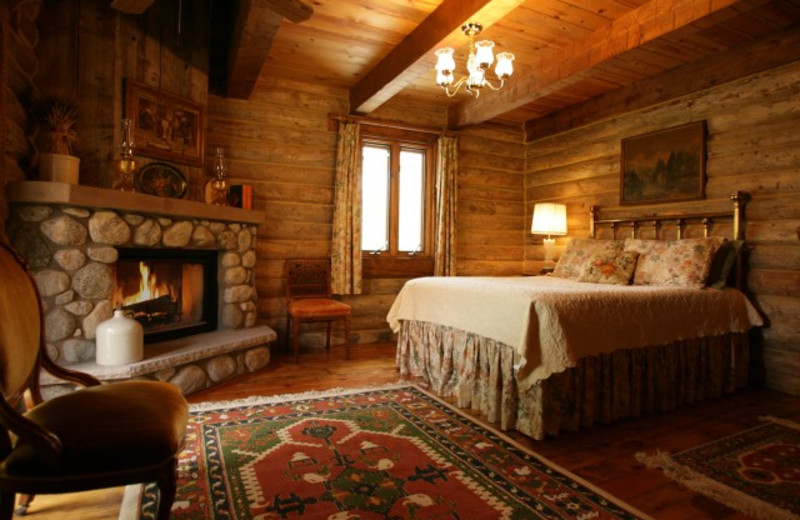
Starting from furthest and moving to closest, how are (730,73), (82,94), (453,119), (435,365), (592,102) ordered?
(453,119) → (592,102) → (730,73) → (435,365) → (82,94)

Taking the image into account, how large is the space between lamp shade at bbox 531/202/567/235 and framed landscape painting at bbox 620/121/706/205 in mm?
634

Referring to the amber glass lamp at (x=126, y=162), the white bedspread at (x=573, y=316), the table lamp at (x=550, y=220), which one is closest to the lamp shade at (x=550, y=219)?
the table lamp at (x=550, y=220)

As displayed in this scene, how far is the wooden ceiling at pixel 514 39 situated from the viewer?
2738mm

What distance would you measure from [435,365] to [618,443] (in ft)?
4.16

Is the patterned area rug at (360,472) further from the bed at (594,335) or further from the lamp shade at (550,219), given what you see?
the lamp shade at (550,219)

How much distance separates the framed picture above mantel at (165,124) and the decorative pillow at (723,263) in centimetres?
400

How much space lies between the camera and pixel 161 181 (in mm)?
3414

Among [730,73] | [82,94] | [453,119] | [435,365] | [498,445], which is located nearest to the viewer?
[498,445]

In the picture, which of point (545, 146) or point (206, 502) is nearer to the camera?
point (206, 502)

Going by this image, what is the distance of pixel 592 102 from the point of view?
15.6 feet

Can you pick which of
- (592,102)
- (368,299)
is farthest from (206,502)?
(592,102)

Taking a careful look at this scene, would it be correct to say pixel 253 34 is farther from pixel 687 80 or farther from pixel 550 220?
pixel 687 80

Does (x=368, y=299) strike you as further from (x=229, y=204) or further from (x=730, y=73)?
(x=730, y=73)

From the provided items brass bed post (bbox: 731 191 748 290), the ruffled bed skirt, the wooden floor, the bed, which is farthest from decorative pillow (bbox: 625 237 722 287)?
the wooden floor
